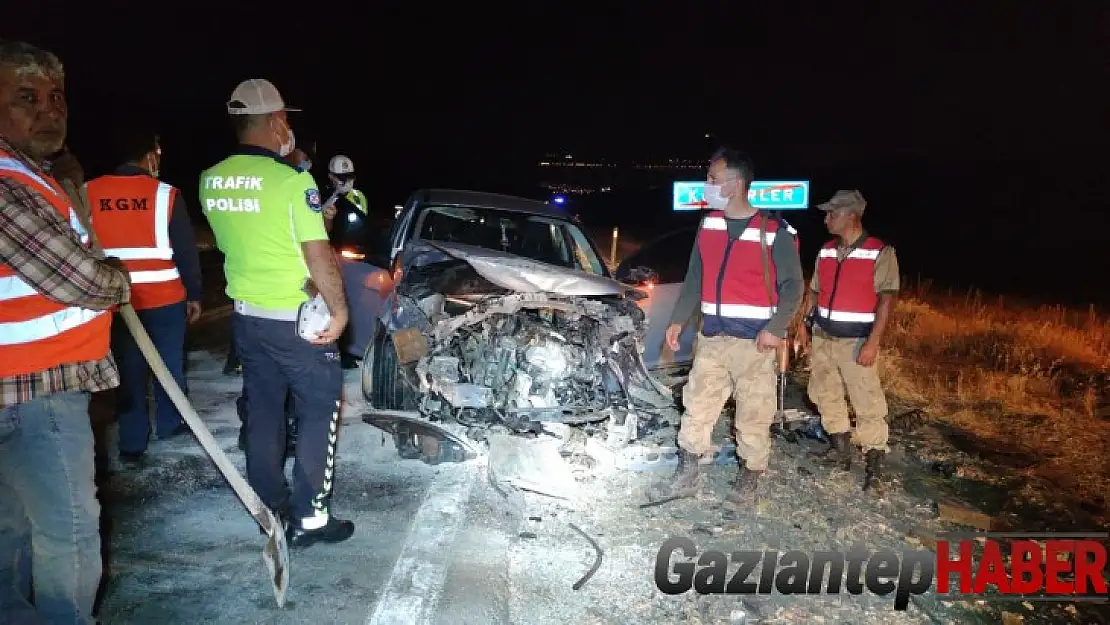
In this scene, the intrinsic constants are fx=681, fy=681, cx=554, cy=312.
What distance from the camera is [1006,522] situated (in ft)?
12.8

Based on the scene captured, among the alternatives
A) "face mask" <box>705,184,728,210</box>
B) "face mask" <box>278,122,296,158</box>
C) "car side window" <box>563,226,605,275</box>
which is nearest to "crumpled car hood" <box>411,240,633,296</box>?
"face mask" <box>705,184,728,210</box>

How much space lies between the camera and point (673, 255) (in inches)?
380

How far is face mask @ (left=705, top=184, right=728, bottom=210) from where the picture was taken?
389cm

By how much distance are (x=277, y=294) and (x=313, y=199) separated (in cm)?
45

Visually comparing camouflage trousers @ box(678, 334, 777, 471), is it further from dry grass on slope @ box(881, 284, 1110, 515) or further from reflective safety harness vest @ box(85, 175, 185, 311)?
reflective safety harness vest @ box(85, 175, 185, 311)

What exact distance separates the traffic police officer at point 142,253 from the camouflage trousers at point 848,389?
404cm

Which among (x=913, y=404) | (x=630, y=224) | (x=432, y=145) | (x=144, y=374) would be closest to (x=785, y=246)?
(x=913, y=404)

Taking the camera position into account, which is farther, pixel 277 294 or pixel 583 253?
pixel 583 253

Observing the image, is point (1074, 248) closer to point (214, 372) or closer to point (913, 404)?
point (913, 404)

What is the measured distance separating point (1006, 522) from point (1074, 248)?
29.1 meters

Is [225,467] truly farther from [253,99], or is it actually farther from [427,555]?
[253,99]

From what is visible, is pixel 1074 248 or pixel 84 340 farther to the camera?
pixel 1074 248

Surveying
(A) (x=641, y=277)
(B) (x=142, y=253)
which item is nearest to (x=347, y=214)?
(B) (x=142, y=253)

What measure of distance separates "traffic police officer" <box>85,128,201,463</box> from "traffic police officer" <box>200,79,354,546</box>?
1.15 meters
